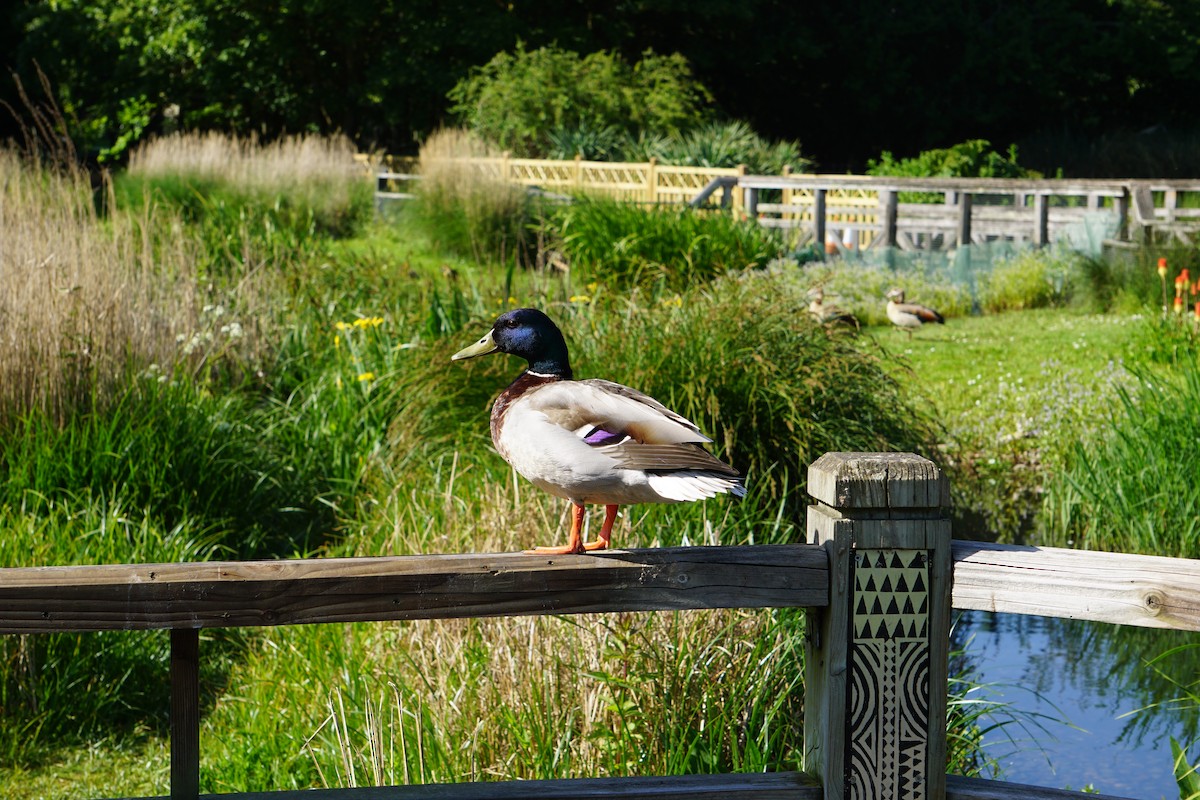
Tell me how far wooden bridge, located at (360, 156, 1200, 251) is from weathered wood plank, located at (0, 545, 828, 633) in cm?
1182

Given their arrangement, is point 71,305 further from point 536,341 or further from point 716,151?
point 716,151

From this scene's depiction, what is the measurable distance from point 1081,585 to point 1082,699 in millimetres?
3711

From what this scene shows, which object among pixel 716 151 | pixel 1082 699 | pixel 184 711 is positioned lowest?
pixel 1082 699

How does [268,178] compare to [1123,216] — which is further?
[268,178]

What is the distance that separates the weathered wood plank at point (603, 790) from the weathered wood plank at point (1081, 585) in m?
0.43

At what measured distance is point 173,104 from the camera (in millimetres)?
32875

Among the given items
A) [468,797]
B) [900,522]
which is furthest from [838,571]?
[468,797]

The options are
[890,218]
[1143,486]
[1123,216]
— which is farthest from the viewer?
[890,218]

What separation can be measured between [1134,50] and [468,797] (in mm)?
36316

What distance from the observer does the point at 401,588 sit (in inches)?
82.0

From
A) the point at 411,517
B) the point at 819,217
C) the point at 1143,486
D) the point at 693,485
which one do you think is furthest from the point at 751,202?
the point at 693,485

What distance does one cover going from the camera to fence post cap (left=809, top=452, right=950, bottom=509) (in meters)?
2.15

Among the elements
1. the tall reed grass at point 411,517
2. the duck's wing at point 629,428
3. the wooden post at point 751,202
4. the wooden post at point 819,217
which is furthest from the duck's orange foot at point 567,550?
the wooden post at point 751,202

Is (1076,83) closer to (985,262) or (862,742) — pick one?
(985,262)
